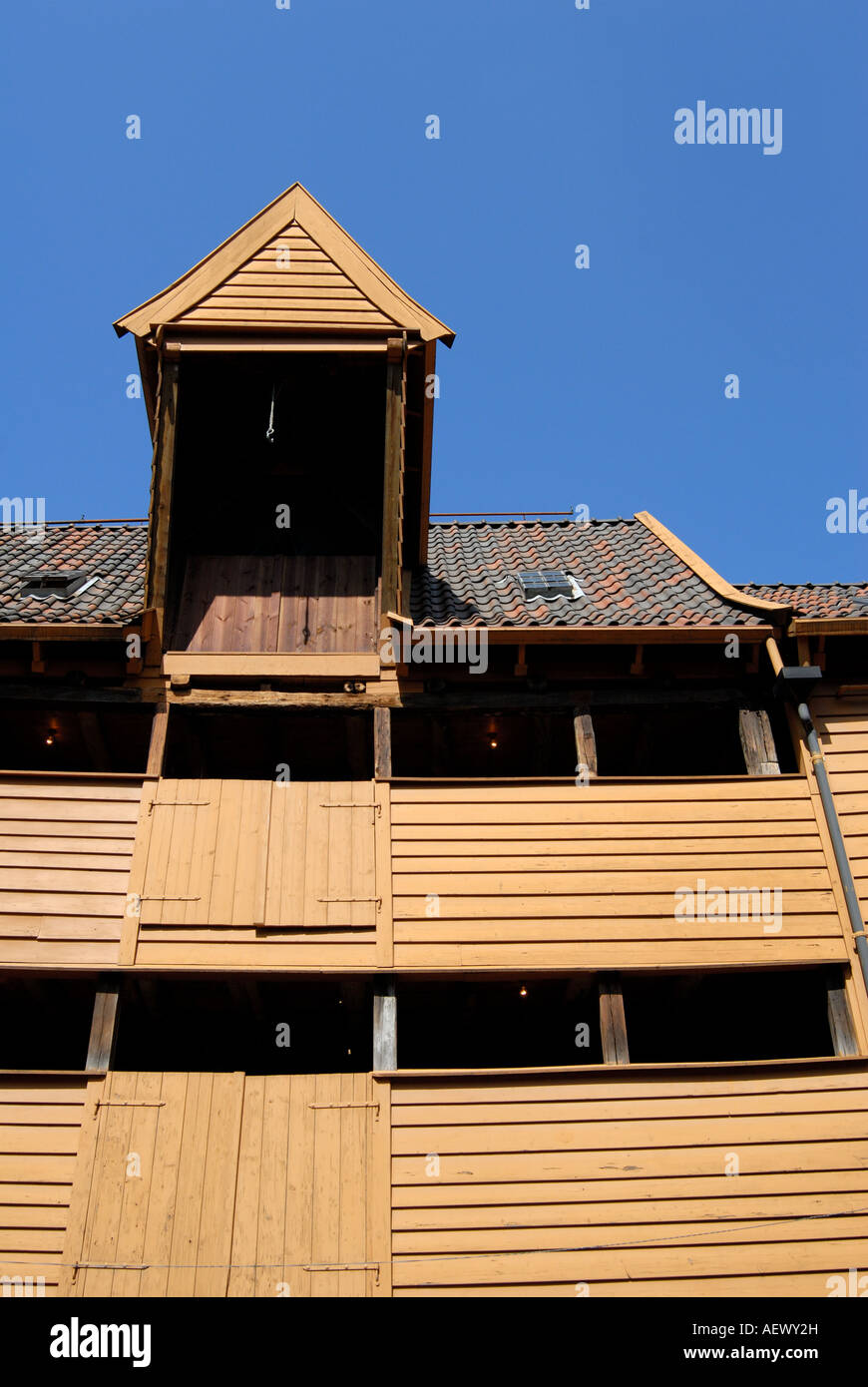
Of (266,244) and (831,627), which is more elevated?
(266,244)

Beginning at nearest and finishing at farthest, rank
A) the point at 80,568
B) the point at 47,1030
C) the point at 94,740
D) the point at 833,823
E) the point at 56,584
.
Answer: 1. the point at 833,823
2. the point at 47,1030
3. the point at 94,740
4. the point at 56,584
5. the point at 80,568

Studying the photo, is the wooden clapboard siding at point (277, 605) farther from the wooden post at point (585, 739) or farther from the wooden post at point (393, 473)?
the wooden post at point (585, 739)

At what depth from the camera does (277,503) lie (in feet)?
51.1

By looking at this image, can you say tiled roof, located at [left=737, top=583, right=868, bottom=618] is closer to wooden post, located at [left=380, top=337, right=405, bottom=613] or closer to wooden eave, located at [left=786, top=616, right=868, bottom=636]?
wooden eave, located at [left=786, top=616, right=868, bottom=636]

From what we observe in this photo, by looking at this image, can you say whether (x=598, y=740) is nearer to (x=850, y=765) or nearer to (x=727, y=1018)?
(x=850, y=765)

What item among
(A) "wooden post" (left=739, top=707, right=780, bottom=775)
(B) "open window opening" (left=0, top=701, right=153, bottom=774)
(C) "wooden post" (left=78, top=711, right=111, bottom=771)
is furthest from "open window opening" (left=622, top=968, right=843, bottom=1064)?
(C) "wooden post" (left=78, top=711, right=111, bottom=771)

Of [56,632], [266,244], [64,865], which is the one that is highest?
[266,244]

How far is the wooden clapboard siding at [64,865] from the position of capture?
11.5 metres

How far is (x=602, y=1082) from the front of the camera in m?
10.9

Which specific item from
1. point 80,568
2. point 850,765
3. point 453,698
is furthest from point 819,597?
point 80,568

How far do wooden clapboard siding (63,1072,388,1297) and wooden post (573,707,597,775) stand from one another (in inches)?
166

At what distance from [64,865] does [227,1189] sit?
3.66m

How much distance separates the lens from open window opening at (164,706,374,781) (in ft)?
44.5
